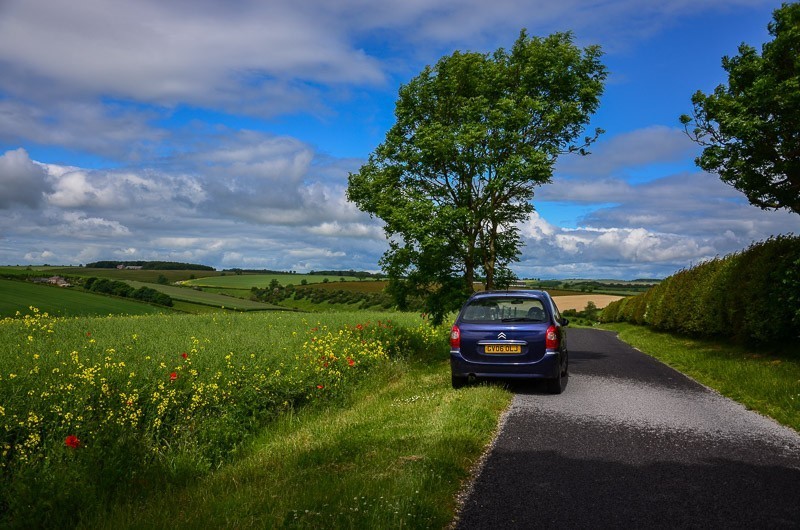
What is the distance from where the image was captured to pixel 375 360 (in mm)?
12539

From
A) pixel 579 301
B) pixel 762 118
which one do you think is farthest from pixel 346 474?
pixel 579 301

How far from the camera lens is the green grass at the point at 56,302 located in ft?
87.0

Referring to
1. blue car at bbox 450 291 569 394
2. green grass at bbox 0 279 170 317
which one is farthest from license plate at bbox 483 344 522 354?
green grass at bbox 0 279 170 317

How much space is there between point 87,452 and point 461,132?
41.1ft

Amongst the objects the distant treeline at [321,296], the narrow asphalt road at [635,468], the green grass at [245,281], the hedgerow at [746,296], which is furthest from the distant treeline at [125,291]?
the narrow asphalt road at [635,468]

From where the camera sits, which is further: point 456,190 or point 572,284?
point 572,284

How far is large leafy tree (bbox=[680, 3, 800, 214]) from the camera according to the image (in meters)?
14.5

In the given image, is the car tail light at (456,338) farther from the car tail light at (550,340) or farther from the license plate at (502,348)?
the car tail light at (550,340)

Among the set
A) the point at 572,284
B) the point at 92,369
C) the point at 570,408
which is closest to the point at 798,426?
the point at 570,408

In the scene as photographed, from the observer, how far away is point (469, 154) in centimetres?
1525

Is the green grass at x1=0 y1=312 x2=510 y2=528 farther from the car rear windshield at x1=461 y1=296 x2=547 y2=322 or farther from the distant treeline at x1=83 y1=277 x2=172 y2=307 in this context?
the distant treeline at x1=83 y1=277 x2=172 y2=307

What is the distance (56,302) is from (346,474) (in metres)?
31.8

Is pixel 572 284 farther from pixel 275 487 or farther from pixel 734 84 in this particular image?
pixel 275 487

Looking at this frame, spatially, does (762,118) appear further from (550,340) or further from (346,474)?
(346,474)
